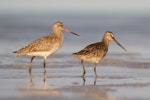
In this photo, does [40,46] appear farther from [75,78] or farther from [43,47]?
[75,78]

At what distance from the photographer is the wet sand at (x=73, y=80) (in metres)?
11.9

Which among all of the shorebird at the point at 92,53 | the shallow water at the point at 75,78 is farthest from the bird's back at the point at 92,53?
the shallow water at the point at 75,78

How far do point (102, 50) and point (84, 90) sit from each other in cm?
326

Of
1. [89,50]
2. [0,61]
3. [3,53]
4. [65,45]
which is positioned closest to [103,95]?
[89,50]

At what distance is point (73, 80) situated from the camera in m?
13.9

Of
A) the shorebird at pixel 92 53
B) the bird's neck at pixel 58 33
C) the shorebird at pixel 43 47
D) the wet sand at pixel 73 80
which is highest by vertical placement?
the bird's neck at pixel 58 33

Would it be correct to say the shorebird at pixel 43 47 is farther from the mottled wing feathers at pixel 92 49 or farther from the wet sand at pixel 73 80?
the mottled wing feathers at pixel 92 49

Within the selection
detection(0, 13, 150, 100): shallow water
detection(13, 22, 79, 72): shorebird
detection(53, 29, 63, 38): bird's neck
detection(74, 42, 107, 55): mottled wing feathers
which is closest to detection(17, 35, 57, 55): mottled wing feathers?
detection(13, 22, 79, 72): shorebird

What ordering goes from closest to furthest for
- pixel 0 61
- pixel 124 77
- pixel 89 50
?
pixel 124 77, pixel 89 50, pixel 0 61

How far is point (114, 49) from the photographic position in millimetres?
21109

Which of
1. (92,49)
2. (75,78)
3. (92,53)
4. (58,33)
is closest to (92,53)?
(92,53)

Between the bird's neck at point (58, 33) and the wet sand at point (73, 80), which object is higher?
the bird's neck at point (58, 33)

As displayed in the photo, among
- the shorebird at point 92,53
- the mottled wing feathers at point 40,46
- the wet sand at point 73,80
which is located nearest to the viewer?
the wet sand at point 73,80

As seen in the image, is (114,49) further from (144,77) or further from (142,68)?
(144,77)
